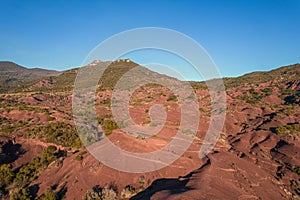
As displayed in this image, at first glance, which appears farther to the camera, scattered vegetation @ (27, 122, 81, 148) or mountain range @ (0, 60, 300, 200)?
scattered vegetation @ (27, 122, 81, 148)

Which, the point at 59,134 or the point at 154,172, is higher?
the point at 59,134

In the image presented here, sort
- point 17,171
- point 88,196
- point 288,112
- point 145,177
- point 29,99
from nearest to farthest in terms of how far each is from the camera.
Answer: point 88,196 < point 145,177 < point 17,171 < point 288,112 < point 29,99

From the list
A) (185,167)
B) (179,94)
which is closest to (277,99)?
(179,94)

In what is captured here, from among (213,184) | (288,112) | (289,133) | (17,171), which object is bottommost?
(17,171)

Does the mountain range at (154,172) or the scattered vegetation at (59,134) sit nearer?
the mountain range at (154,172)

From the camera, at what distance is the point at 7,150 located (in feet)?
74.1

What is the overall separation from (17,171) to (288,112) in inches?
1578

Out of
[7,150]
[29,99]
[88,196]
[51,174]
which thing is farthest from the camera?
[29,99]

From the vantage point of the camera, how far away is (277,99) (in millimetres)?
54750

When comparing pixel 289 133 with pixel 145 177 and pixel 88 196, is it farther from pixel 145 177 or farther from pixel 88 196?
pixel 88 196

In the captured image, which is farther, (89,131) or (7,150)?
(89,131)

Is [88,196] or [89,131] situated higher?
[89,131]

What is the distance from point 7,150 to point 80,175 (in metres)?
10.2

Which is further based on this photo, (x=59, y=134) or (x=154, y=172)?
(x=59, y=134)
